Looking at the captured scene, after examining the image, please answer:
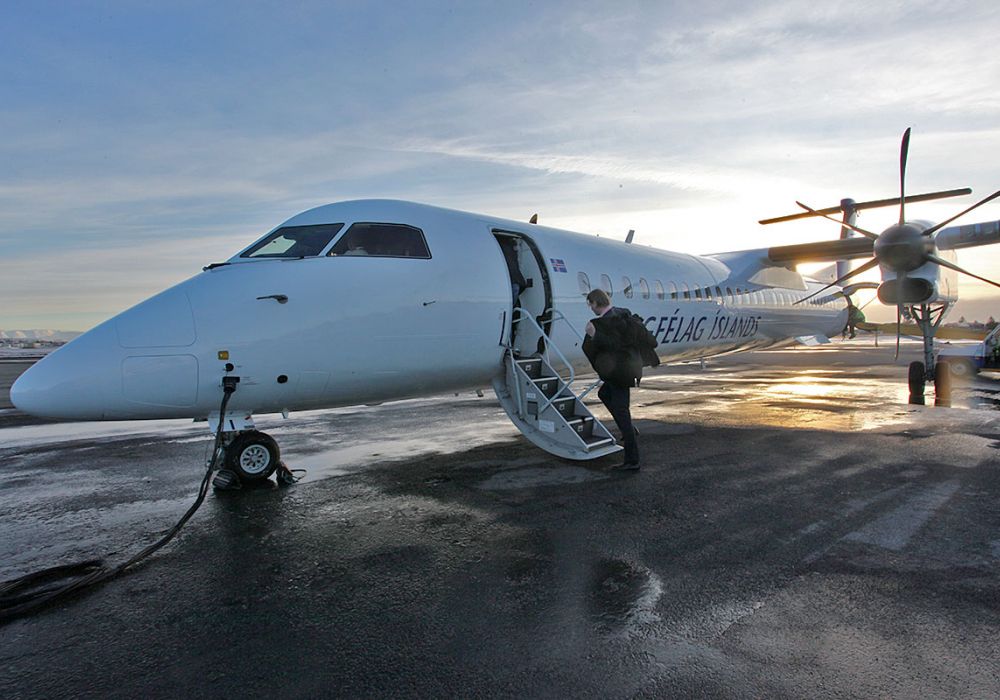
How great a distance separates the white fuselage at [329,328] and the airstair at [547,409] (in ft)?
0.99

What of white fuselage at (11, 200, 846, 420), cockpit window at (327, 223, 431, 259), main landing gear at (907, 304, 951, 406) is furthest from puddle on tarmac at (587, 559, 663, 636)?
main landing gear at (907, 304, 951, 406)

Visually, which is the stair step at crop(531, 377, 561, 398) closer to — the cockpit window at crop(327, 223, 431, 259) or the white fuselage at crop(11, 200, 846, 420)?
the white fuselage at crop(11, 200, 846, 420)

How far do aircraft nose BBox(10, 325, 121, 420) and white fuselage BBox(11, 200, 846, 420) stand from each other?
11 millimetres

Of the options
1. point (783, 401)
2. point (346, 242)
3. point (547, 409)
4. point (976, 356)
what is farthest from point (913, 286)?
point (346, 242)

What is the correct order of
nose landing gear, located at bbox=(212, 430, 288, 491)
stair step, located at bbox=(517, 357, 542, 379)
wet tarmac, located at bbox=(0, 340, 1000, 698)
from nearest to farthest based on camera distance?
wet tarmac, located at bbox=(0, 340, 1000, 698)
nose landing gear, located at bbox=(212, 430, 288, 491)
stair step, located at bbox=(517, 357, 542, 379)

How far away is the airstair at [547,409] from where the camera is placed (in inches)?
291

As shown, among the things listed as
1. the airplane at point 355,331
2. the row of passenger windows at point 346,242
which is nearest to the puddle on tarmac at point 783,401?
the airplane at point 355,331

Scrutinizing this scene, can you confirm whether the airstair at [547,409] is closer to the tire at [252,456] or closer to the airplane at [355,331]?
the airplane at [355,331]

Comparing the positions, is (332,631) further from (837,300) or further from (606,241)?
(837,300)

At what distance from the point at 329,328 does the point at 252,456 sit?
1.66 m

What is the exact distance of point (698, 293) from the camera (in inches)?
495

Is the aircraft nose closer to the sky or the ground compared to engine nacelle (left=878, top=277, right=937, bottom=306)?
closer to the ground

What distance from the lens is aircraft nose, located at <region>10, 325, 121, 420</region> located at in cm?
529

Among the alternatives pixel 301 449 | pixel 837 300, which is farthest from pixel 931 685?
pixel 837 300
